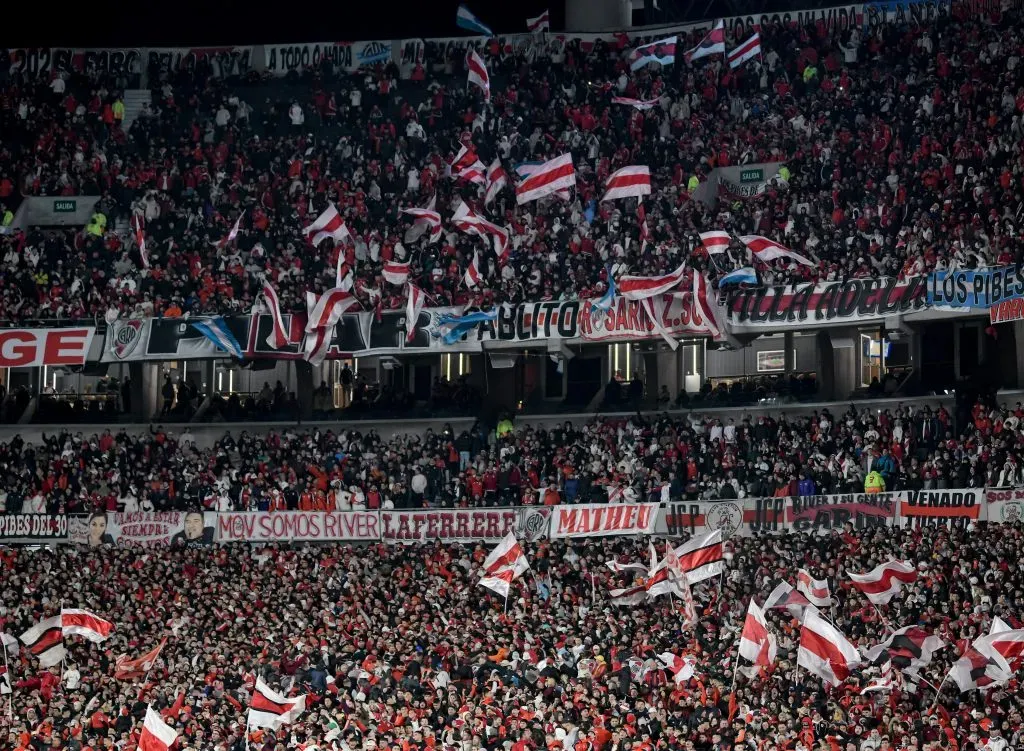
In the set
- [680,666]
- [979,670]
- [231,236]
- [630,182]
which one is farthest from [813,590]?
[231,236]

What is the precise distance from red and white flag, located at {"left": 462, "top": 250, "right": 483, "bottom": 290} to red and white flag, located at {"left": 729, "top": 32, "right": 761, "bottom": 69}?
413 inches

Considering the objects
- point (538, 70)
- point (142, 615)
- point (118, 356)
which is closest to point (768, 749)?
point (142, 615)

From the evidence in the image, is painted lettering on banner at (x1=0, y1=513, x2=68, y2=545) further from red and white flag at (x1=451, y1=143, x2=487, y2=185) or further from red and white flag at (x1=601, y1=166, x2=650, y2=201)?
red and white flag at (x1=601, y1=166, x2=650, y2=201)

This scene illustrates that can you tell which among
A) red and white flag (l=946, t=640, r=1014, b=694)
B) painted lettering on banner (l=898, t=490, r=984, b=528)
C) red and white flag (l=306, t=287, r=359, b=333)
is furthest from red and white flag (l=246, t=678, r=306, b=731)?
red and white flag (l=306, t=287, r=359, b=333)

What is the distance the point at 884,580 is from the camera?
3192 centimetres

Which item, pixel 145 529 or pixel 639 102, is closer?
pixel 145 529

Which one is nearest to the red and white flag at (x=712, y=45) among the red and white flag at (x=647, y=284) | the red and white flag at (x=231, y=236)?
the red and white flag at (x=647, y=284)

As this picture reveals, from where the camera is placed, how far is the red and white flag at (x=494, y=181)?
158ft

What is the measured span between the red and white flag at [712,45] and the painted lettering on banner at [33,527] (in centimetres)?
2237

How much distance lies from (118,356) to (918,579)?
23622 millimetres

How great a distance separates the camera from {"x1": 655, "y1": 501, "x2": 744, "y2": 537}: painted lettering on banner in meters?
38.5

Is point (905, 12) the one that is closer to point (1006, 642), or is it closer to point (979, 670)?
point (1006, 642)

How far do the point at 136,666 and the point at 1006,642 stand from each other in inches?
697

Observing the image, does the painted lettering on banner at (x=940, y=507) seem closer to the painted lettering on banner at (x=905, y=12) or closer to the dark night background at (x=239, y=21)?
the painted lettering on banner at (x=905, y=12)
